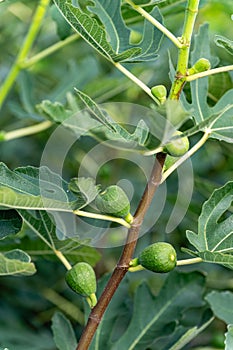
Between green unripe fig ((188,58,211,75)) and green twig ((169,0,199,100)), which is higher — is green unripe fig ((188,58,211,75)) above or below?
below

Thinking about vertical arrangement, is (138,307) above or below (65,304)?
above

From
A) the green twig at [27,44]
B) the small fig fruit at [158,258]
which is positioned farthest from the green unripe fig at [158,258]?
the green twig at [27,44]

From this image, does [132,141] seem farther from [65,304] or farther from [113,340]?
[65,304]

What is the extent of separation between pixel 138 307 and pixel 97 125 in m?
0.27

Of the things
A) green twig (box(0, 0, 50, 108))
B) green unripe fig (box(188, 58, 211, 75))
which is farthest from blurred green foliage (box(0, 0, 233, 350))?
green unripe fig (box(188, 58, 211, 75))

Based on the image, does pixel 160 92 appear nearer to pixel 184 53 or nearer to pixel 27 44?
pixel 184 53

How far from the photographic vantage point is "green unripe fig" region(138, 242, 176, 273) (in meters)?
0.74

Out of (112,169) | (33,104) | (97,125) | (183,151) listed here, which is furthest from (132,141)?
(112,169)

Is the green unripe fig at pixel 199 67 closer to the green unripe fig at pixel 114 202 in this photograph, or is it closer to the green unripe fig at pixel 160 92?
the green unripe fig at pixel 160 92

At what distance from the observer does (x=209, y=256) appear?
736mm

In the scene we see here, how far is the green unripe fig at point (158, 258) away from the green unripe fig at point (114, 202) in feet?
0.16

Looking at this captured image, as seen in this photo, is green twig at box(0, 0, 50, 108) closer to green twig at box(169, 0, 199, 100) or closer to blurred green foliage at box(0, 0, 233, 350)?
blurred green foliage at box(0, 0, 233, 350)

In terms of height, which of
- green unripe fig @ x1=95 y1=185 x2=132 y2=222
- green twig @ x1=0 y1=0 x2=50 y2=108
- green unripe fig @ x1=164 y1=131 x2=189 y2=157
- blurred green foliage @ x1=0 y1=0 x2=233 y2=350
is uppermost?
green twig @ x1=0 y1=0 x2=50 y2=108

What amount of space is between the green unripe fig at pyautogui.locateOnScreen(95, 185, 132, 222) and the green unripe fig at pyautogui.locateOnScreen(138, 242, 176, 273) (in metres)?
Result: 0.05
